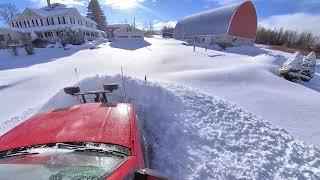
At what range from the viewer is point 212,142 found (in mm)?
4715

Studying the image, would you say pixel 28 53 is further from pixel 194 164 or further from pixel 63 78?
pixel 194 164

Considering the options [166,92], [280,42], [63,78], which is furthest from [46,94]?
[280,42]

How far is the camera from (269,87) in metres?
9.11

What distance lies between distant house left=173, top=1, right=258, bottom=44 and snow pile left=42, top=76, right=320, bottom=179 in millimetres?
29662

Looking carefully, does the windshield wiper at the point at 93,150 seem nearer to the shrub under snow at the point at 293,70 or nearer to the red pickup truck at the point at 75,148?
the red pickup truck at the point at 75,148

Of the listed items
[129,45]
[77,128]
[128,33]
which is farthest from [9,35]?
[77,128]

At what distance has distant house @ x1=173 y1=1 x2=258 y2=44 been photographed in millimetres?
33250

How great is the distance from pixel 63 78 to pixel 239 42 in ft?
102

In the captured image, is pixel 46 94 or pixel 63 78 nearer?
pixel 46 94

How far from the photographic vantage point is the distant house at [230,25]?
3325 centimetres

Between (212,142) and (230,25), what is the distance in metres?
31.8

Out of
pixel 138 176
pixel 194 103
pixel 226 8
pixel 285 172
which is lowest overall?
pixel 285 172

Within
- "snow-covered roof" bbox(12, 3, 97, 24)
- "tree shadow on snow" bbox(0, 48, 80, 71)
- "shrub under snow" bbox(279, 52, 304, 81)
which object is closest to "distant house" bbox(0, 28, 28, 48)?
"snow-covered roof" bbox(12, 3, 97, 24)

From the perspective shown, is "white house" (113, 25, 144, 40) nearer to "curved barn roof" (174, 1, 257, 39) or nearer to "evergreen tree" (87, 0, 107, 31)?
"curved barn roof" (174, 1, 257, 39)
